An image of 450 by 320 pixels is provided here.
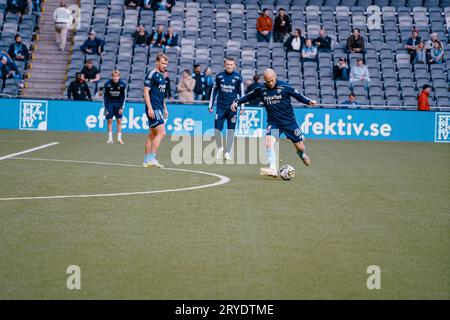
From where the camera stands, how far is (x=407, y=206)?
11.6m

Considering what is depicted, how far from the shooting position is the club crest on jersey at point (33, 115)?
30.0m

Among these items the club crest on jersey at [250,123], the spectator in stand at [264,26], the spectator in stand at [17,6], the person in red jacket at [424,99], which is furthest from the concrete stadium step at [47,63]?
the person in red jacket at [424,99]

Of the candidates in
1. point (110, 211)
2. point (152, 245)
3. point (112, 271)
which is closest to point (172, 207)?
point (110, 211)

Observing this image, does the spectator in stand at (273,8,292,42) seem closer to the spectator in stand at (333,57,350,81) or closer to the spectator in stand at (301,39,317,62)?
the spectator in stand at (301,39,317,62)

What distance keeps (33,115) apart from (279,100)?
54.5 ft

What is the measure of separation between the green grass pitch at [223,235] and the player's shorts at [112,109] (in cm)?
851

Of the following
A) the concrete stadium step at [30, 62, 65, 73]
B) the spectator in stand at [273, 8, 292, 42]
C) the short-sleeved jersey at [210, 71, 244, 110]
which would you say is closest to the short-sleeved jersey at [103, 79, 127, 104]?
the short-sleeved jersey at [210, 71, 244, 110]

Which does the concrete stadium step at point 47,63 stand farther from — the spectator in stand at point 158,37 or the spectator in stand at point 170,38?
the spectator in stand at point 170,38

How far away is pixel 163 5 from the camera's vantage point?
36.6 m

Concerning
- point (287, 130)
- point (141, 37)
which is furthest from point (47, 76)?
point (287, 130)

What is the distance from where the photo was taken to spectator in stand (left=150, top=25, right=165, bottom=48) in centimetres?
3391

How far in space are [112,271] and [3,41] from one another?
1147 inches

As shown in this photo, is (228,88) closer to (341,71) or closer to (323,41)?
(341,71)

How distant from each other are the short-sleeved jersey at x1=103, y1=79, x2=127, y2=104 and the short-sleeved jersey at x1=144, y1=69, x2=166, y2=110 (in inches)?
308
